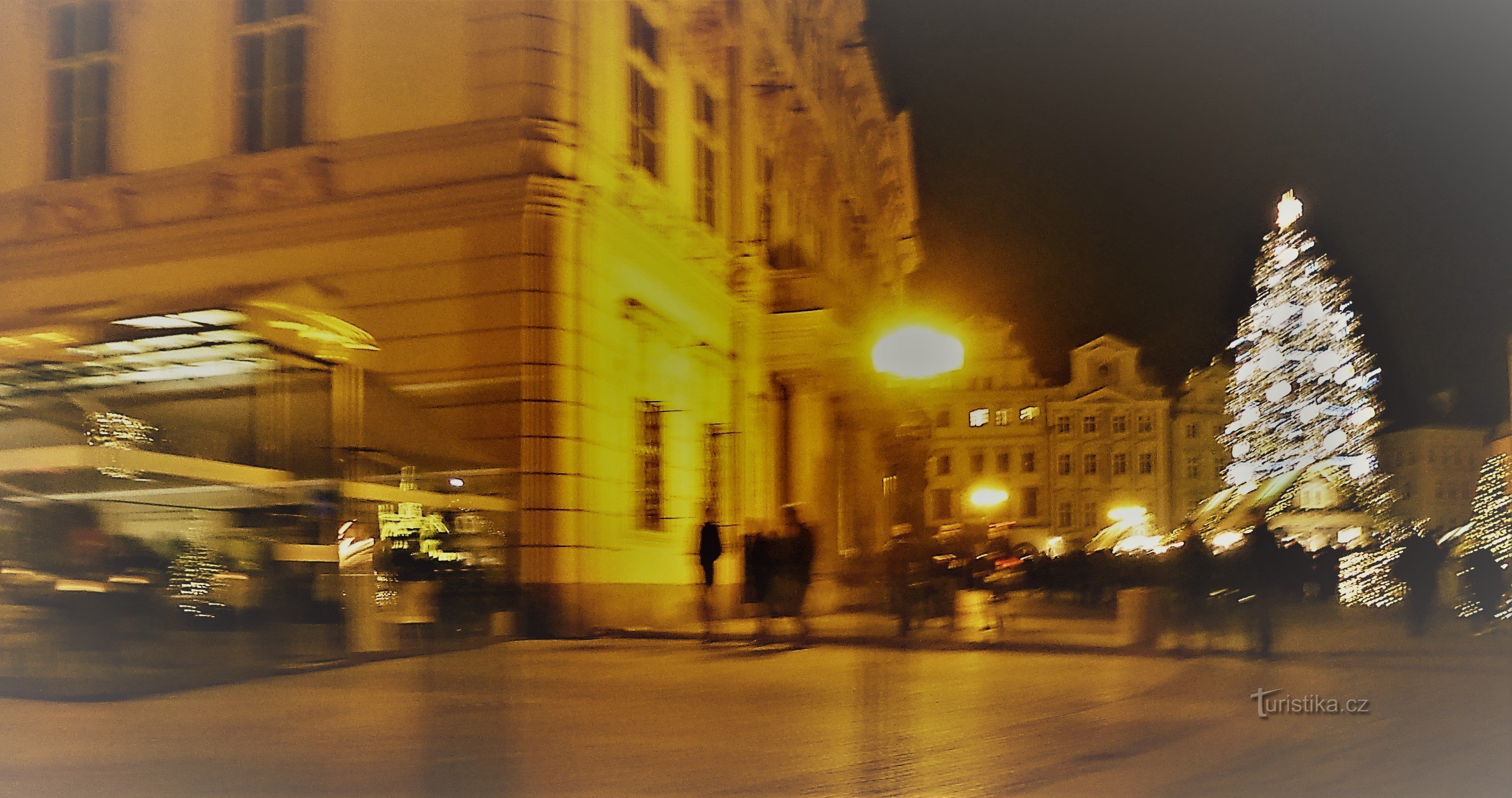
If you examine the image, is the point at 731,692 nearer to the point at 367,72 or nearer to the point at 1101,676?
the point at 1101,676

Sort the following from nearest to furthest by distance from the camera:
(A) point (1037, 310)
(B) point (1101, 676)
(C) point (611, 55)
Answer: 1. (A) point (1037, 310)
2. (C) point (611, 55)
3. (B) point (1101, 676)

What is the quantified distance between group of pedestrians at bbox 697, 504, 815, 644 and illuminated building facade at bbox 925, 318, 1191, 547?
1.85 feet

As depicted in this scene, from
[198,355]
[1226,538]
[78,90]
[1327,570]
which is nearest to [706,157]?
[198,355]

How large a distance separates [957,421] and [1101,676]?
8.99 ft

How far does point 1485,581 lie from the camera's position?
16.0 ft

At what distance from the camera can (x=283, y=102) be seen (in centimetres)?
518

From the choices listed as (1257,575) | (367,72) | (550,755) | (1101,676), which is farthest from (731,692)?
(367,72)

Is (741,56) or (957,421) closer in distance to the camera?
(957,421)

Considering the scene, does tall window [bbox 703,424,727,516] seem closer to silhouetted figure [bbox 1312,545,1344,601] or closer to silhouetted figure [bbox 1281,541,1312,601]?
silhouetted figure [bbox 1281,541,1312,601]

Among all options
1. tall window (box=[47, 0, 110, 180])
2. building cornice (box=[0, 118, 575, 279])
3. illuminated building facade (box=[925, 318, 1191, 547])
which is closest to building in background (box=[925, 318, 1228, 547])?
illuminated building facade (box=[925, 318, 1191, 547])

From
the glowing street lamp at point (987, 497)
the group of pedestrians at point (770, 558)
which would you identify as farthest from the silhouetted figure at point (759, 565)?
the glowing street lamp at point (987, 497)

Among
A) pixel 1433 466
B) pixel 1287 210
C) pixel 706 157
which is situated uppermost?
pixel 706 157

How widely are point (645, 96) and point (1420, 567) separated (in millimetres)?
3929

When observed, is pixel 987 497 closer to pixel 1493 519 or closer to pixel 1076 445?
pixel 1076 445
